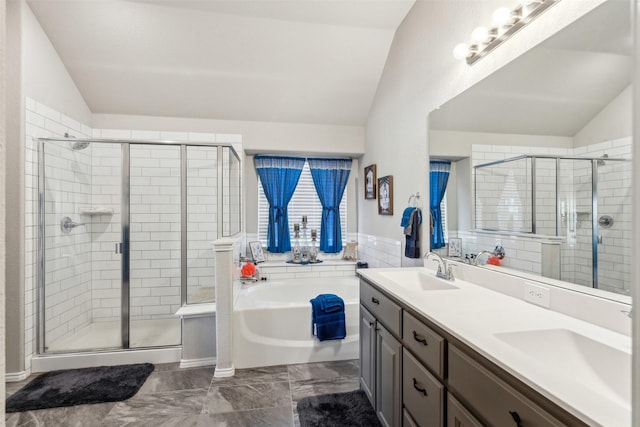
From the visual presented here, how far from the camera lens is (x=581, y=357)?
3.36ft

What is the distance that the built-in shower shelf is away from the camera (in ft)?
10.1

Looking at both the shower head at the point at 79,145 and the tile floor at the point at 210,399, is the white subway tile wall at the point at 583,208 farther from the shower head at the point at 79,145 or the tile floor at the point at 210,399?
the shower head at the point at 79,145

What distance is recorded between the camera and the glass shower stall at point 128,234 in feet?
9.07

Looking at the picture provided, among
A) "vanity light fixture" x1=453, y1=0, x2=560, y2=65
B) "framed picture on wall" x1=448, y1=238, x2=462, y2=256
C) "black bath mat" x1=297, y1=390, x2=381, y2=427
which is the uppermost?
"vanity light fixture" x1=453, y1=0, x2=560, y2=65

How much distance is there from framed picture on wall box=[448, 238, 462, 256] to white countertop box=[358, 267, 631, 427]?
274mm

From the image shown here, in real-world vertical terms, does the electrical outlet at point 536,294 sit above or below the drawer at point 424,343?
above

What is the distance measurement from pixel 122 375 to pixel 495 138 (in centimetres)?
325

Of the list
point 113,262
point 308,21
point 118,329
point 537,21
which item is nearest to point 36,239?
point 113,262

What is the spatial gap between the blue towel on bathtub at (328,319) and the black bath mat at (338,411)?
512 mm

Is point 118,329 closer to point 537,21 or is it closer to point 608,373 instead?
point 608,373

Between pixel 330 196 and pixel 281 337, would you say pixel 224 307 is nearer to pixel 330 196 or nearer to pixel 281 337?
pixel 281 337

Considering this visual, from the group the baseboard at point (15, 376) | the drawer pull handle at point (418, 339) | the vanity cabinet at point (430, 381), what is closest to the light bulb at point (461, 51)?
the vanity cabinet at point (430, 381)

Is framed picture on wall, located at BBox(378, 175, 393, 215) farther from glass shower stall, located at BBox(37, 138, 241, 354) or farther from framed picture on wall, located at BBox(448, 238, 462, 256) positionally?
glass shower stall, located at BBox(37, 138, 241, 354)

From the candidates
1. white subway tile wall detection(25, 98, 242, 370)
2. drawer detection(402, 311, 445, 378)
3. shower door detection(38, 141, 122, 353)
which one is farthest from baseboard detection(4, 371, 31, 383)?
drawer detection(402, 311, 445, 378)
